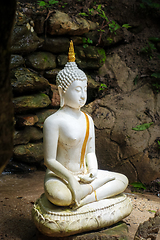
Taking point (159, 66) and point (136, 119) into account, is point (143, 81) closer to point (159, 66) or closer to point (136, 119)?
point (159, 66)

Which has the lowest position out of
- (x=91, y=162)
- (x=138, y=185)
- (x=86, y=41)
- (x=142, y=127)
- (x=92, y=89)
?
(x=138, y=185)

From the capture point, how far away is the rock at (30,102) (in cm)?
489

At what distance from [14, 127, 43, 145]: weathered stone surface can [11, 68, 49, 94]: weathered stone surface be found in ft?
2.45

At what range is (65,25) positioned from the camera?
17.3 feet

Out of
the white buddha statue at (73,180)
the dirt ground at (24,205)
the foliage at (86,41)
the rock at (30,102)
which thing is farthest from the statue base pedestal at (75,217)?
the foliage at (86,41)

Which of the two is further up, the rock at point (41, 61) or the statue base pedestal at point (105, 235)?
the rock at point (41, 61)

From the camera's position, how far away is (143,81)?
572cm

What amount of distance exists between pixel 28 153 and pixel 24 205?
1.44 meters

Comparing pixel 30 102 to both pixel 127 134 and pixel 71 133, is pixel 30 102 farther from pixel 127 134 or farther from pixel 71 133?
pixel 71 133

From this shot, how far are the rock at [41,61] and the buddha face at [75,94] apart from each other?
7.97 ft

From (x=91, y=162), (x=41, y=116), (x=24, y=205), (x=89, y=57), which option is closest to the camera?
(x=91, y=162)

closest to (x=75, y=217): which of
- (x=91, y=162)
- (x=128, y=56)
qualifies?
(x=91, y=162)

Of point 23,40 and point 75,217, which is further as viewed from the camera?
point 23,40

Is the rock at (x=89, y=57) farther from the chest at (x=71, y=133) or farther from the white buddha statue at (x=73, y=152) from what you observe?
the chest at (x=71, y=133)
